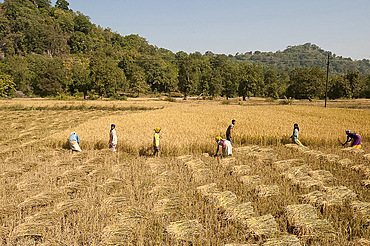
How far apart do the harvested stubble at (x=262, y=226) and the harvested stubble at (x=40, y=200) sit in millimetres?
5570

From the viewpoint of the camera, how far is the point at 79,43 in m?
125

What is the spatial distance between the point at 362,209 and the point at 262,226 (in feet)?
10.1

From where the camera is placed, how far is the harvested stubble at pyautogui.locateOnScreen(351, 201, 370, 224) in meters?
5.71

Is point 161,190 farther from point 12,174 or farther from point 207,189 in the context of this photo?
point 12,174

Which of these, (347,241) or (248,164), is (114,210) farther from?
(248,164)

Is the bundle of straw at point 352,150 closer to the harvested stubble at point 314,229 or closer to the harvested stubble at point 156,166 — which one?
the harvested stubble at point 314,229

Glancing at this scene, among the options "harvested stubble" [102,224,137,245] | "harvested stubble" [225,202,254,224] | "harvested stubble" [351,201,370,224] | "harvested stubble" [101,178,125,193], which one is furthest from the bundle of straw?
"harvested stubble" [102,224,137,245]

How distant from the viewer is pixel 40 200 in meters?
6.49

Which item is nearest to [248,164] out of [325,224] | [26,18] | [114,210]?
[325,224]

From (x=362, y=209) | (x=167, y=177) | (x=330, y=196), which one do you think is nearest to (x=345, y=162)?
(x=330, y=196)

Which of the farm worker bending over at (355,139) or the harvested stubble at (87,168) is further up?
the farm worker bending over at (355,139)

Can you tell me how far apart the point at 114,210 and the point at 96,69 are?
2136 inches

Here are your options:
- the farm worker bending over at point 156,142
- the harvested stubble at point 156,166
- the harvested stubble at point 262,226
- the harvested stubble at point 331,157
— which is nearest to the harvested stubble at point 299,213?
the harvested stubble at point 262,226

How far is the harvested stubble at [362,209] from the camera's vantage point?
5.71 meters
